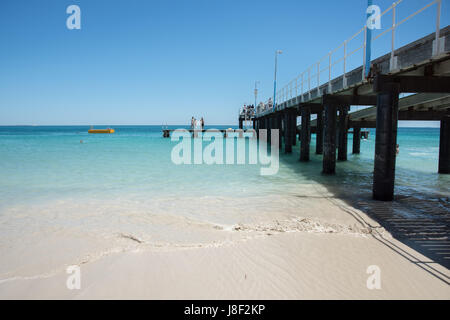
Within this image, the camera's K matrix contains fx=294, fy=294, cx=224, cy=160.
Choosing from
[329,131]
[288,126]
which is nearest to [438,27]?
[329,131]

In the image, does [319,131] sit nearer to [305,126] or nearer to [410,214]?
[305,126]

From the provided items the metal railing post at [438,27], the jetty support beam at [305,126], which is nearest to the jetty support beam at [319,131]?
the jetty support beam at [305,126]

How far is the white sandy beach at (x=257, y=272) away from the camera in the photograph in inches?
140

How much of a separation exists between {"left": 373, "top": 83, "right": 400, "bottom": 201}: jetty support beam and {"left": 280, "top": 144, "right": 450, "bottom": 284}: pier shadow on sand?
1.60 ft

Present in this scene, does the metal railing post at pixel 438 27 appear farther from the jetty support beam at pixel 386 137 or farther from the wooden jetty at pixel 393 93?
the jetty support beam at pixel 386 137

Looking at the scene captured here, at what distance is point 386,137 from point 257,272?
5371 millimetres

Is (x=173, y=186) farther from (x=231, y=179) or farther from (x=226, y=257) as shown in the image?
(x=226, y=257)

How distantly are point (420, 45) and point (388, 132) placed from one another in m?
2.21

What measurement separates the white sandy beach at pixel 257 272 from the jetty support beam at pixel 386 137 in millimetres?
2682

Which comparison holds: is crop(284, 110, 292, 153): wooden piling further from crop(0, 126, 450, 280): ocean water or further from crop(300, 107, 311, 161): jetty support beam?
crop(0, 126, 450, 280): ocean water

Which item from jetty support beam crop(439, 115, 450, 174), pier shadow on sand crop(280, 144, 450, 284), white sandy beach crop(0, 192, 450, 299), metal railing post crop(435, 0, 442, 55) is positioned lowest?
white sandy beach crop(0, 192, 450, 299)

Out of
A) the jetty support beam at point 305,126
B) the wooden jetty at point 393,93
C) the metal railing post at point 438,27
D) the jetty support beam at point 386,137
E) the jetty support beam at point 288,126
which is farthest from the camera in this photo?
the jetty support beam at point 288,126

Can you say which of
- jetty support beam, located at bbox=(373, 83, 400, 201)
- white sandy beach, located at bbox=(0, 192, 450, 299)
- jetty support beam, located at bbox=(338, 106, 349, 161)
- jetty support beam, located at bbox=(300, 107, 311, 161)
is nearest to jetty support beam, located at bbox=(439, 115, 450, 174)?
jetty support beam, located at bbox=(338, 106, 349, 161)

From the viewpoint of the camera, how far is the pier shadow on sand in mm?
4531
